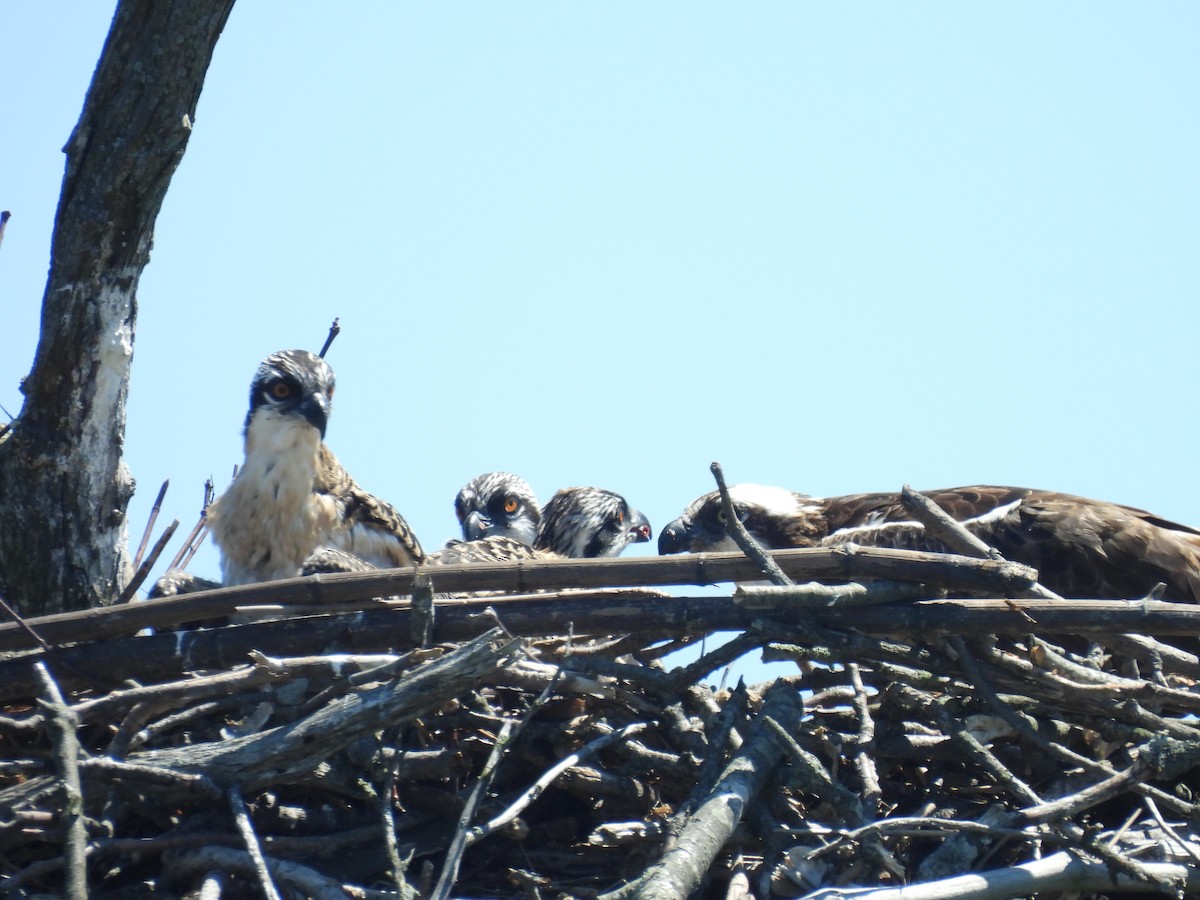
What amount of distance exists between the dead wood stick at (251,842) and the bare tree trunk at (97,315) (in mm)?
1444

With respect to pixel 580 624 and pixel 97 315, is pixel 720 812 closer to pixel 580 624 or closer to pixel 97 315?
pixel 580 624

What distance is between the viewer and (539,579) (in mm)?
4098

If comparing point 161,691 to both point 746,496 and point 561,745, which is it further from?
point 746,496

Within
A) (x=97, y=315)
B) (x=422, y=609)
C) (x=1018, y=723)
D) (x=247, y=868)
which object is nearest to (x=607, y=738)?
(x=422, y=609)

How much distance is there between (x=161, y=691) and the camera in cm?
374

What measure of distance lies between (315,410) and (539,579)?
8.34ft

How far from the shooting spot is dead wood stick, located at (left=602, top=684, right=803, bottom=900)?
325 centimetres

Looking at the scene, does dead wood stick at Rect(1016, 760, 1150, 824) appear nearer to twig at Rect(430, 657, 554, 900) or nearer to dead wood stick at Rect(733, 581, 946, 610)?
dead wood stick at Rect(733, 581, 946, 610)

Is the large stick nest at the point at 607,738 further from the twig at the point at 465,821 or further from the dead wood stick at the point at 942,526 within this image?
the dead wood stick at the point at 942,526

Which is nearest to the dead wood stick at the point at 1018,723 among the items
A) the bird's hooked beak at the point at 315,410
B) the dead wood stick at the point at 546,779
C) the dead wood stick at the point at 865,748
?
the dead wood stick at the point at 865,748

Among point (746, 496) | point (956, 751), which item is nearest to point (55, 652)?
point (956, 751)

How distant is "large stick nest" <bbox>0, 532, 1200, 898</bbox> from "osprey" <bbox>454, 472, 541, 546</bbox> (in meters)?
4.39

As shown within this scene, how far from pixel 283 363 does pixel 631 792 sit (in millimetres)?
3121

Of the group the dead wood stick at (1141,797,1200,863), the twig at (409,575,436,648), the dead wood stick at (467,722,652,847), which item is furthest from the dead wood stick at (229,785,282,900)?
the dead wood stick at (1141,797,1200,863)
